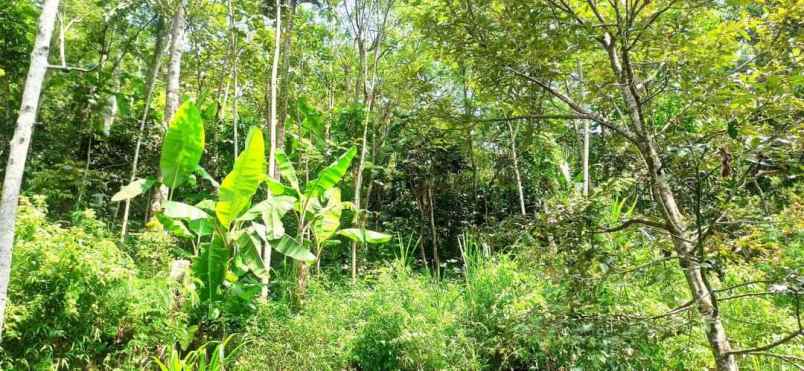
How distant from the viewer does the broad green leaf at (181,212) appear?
392 cm

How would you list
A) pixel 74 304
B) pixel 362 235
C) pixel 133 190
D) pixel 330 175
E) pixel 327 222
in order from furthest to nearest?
pixel 362 235 → pixel 327 222 → pixel 330 175 → pixel 133 190 → pixel 74 304

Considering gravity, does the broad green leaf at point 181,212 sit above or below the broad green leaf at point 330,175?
below

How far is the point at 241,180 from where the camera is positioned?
4.04 metres

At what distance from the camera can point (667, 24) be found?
1.94 m

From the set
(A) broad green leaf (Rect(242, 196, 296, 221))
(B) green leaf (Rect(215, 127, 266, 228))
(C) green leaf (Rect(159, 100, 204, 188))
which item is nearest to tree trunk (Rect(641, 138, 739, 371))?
(B) green leaf (Rect(215, 127, 266, 228))

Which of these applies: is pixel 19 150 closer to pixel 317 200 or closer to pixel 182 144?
pixel 182 144

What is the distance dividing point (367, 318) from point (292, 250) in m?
1.10

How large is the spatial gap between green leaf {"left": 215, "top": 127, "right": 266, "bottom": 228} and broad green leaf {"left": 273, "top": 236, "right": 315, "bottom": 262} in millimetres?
516

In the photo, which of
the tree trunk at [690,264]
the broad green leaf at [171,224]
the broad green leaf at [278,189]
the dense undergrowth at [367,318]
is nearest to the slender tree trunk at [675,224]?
the tree trunk at [690,264]

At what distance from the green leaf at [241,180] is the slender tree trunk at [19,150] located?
5.59ft

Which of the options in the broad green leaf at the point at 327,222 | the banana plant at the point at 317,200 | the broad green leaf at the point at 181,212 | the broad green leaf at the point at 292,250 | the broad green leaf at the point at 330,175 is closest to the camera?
the broad green leaf at the point at 181,212

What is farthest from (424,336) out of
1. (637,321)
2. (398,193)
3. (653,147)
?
(398,193)

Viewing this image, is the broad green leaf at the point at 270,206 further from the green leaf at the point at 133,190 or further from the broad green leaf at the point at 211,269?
the green leaf at the point at 133,190

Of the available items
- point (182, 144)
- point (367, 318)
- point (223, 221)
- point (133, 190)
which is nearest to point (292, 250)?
point (223, 221)
